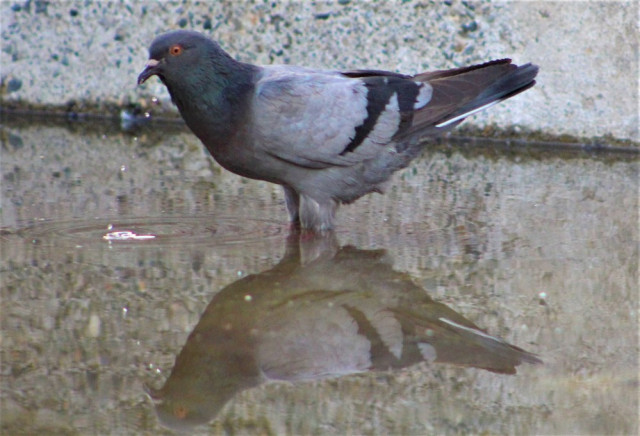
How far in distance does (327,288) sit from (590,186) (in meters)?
2.38

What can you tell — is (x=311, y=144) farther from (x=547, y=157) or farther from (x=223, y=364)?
(x=547, y=157)

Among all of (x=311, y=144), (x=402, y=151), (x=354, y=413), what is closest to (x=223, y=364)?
(x=354, y=413)

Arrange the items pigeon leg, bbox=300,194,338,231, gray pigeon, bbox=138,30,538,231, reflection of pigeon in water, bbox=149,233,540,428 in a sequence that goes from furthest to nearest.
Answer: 1. pigeon leg, bbox=300,194,338,231
2. gray pigeon, bbox=138,30,538,231
3. reflection of pigeon in water, bbox=149,233,540,428

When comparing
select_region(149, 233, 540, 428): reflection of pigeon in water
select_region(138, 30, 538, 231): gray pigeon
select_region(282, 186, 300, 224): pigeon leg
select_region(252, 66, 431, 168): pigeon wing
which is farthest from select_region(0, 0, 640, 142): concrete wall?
select_region(149, 233, 540, 428): reflection of pigeon in water

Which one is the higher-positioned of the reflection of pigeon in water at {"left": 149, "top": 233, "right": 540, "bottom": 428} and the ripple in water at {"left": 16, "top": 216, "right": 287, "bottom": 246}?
the ripple in water at {"left": 16, "top": 216, "right": 287, "bottom": 246}

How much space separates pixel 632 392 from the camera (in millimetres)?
2791

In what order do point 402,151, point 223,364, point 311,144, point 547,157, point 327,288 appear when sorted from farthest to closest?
1. point 547,157
2. point 402,151
3. point 311,144
4. point 327,288
5. point 223,364

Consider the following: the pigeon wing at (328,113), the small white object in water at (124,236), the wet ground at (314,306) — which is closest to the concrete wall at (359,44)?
the wet ground at (314,306)

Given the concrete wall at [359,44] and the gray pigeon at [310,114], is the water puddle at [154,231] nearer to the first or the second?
the gray pigeon at [310,114]

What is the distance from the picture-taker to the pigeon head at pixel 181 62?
4367 millimetres

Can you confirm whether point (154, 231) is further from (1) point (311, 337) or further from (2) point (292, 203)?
(1) point (311, 337)

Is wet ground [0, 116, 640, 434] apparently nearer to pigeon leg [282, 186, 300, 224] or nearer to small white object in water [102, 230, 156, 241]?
small white object in water [102, 230, 156, 241]

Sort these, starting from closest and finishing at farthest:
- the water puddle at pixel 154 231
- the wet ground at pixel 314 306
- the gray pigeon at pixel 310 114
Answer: the wet ground at pixel 314 306
the water puddle at pixel 154 231
the gray pigeon at pixel 310 114

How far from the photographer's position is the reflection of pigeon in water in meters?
2.84
